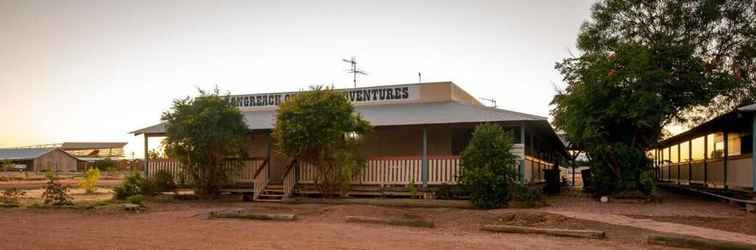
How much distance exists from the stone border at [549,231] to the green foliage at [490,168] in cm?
380

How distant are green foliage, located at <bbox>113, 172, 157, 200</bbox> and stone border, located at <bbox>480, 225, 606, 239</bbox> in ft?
41.4

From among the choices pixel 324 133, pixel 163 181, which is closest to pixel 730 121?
pixel 324 133

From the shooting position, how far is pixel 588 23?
2712cm

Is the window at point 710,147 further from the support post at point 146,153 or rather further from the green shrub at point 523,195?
the support post at point 146,153

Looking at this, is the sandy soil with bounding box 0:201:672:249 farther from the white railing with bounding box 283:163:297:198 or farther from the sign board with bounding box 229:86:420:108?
the sign board with bounding box 229:86:420:108

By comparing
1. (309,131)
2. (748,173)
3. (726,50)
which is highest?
(726,50)

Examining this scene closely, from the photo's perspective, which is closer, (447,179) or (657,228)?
(657,228)

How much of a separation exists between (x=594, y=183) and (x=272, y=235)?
11.0 meters

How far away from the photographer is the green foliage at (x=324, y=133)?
56.6 ft

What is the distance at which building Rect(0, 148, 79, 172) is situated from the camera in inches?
3157

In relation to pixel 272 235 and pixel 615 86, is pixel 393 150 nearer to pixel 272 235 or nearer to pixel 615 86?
pixel 615 86

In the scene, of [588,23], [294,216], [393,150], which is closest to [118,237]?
[294,216]

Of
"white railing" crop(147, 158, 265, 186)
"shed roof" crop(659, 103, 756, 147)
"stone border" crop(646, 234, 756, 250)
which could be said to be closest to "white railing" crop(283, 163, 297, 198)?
"white railing" crop(147, 158, 265, 186)

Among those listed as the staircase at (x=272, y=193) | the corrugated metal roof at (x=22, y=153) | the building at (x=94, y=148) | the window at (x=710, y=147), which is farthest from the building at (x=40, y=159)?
the window at (x=710, y=147)
